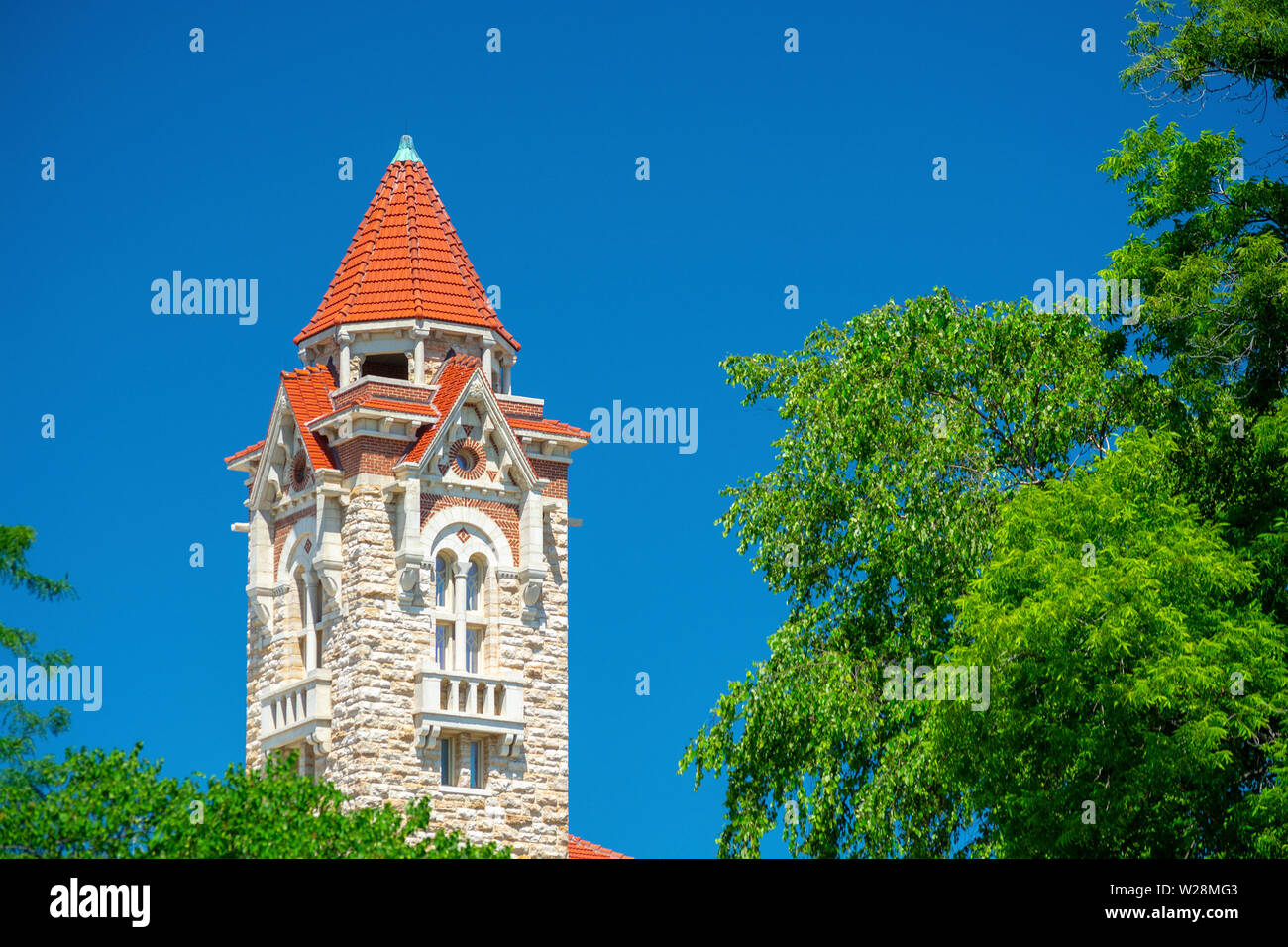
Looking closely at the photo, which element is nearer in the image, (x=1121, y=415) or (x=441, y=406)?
(x=1121, y=415)

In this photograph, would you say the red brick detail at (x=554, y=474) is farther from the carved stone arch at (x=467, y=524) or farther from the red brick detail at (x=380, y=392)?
the red brick detail at (x=380, y=392)

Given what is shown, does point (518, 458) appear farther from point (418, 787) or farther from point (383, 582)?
point (418, 787)

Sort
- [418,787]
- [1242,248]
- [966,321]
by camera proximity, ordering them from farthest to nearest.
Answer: [418,787] < [966,321] < [1242,248]

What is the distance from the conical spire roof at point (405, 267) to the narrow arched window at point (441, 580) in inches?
225

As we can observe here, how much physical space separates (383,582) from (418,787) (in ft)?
14.9

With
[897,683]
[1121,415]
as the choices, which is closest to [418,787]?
[897,683]

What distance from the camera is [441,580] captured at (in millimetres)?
54938

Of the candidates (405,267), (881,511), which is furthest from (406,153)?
(881,511)

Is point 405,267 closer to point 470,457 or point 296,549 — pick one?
point 470,457

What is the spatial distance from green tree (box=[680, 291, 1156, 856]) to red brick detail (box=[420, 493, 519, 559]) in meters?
8.94

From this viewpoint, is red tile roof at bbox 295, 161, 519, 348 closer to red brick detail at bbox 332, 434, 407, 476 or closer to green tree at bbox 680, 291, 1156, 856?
red brick detail at bbox 332, 434, 407, 476

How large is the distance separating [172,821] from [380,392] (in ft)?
63.4

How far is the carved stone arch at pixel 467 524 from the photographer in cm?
5425

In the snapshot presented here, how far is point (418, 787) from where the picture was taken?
52.8 metres
